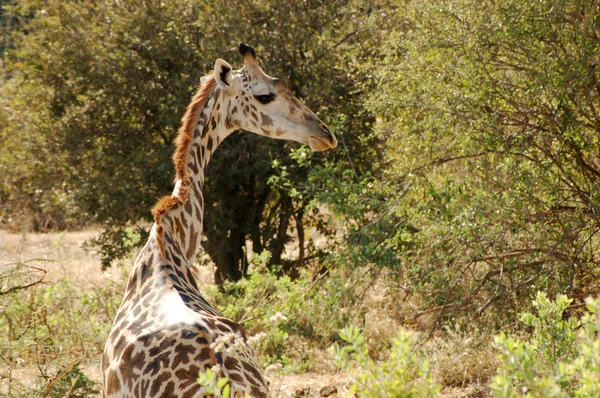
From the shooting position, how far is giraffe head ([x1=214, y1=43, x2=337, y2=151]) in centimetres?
529

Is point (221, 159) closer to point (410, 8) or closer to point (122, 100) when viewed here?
point (122, 100)

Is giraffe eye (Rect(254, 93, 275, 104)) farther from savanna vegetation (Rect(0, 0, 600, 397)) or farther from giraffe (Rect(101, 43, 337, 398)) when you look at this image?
savanna vegetation (Rect(0, 0, 600, 397))

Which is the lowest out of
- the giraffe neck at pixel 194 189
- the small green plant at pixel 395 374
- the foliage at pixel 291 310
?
the foliage at pixel 291 310

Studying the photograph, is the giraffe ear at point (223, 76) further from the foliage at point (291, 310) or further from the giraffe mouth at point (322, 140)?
the foliage at point (291, 310)

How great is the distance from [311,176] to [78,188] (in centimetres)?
355

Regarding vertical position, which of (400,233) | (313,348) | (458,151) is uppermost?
(458,151)

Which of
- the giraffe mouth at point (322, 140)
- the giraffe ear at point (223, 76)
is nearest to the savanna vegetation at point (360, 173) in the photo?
the giraffe mouth at point (322, 140)

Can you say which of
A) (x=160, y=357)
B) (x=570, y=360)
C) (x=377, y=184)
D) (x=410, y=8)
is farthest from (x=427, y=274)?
(x=160, y=357)

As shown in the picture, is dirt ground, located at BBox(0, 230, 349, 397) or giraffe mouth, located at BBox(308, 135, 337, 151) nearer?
giraffe mouth, located at BBox(308, 135, 337, 151)

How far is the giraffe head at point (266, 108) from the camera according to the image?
5293 millimetres

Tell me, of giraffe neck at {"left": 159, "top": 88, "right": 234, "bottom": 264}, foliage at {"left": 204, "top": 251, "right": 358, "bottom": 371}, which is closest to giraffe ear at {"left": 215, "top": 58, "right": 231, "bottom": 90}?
giraffe neck at {"left": 159, "top": 88, "right": 234, "bottom": 264}

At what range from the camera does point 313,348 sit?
7.61 metres

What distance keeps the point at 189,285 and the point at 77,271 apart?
23.5 ft

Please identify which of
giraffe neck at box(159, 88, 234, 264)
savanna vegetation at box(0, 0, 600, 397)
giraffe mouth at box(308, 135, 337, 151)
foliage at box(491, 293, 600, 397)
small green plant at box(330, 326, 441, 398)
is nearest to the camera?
foliage at box(491, 293, 600, 397)
